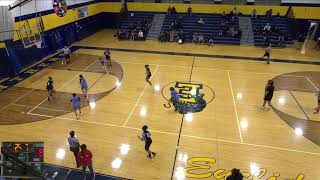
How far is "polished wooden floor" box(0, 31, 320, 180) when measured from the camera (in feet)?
32.0

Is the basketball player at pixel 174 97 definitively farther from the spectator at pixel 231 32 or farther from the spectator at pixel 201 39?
the spectator at pixel 231 32

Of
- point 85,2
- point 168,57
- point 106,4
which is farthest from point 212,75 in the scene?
point 106,4

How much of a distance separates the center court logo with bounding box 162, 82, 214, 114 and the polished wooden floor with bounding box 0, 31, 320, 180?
1.12 ft

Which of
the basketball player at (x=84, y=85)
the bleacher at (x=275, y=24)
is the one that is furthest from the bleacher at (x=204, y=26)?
the basketball player at (x=84, y=85)

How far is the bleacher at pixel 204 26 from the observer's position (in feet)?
87.2

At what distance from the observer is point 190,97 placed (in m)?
14.9

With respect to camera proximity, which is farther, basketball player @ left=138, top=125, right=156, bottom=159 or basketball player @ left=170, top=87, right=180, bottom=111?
basketball player @ left=170, top=87, right=180, bottom=111

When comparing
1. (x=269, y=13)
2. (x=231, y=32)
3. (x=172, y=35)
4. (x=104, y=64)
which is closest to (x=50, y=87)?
(x=104, y=64)

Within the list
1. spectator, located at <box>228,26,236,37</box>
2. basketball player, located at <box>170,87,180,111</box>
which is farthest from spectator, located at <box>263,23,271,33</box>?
basketball player, located at <box>170,87,180,111</box>

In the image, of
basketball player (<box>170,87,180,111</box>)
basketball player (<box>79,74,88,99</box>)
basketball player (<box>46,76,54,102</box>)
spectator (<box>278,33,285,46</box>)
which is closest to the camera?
basketball player (<box>170,87,180,111</box>)

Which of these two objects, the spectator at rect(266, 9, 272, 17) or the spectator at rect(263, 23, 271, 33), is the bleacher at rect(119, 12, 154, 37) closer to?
the spectator at rect(263, 23, 271, 33)

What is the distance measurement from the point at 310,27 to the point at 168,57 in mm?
16161

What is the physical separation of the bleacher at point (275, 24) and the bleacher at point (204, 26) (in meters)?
1.89

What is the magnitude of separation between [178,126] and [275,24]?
20.5 m
